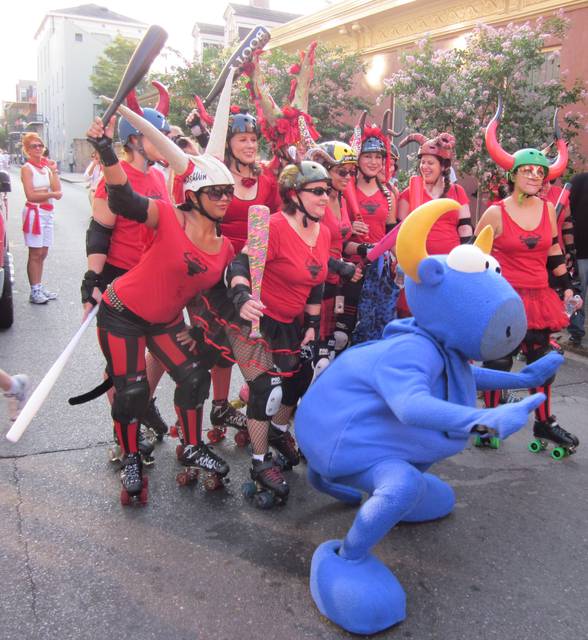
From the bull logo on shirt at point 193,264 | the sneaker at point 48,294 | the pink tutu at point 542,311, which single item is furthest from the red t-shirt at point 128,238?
the sneaker at point 48,294

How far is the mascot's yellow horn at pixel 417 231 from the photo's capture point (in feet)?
8.74

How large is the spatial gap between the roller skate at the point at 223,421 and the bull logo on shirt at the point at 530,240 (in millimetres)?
2207

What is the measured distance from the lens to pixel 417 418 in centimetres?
236

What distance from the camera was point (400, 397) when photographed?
245 cm

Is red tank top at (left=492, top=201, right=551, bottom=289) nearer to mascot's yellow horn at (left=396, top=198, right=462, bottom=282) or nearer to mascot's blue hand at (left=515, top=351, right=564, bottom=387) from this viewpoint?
mascot's blue hand at (left=515, top=351, right=564, bottom=387)

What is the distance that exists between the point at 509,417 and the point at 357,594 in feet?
3.07

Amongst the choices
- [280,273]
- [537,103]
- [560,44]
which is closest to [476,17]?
[560,44]

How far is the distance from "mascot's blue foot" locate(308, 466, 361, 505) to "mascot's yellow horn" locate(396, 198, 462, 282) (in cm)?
116

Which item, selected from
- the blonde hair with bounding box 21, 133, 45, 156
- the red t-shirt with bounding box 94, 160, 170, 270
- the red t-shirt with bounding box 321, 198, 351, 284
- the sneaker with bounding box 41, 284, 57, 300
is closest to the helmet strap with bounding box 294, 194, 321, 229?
the red t-shirt with bounding box 321, 198, 351, 284

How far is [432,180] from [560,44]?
679 centimetres

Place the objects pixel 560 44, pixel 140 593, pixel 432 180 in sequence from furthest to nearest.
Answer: pixel 560 44
pixel 432 180
pixel 140 593

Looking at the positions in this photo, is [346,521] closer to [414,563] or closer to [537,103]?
[414,563]

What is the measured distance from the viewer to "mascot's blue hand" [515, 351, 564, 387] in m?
2.69

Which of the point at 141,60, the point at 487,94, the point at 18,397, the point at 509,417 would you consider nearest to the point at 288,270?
the point at 141,60
